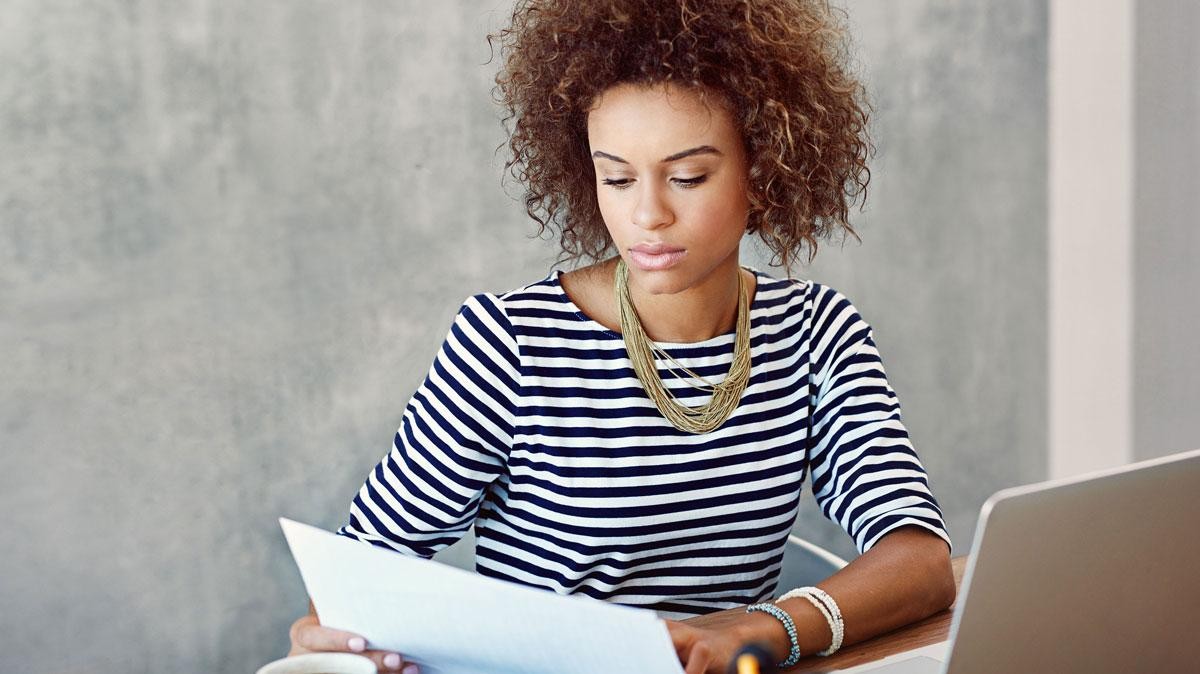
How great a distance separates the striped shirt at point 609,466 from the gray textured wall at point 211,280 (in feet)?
1.31

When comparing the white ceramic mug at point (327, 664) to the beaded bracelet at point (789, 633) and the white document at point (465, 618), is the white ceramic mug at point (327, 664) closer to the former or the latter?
the white document at point (465, 618)

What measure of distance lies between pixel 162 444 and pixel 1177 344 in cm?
214

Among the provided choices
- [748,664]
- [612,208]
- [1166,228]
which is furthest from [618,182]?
[1166,228]

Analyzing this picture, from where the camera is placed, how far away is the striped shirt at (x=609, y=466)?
52.7 inches

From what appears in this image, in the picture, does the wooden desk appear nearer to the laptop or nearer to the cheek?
the laptop

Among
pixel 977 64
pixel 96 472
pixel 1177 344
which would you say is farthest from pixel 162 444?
pixel 1177 344

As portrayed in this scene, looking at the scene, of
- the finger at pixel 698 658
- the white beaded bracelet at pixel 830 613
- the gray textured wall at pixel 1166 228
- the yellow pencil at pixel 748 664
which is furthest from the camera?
the gray textured wall at pixel 1166 228

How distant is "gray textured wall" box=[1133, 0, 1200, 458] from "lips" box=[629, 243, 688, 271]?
1.68 meters

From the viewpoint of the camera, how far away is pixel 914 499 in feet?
4.39

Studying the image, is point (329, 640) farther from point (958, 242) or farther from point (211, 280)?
point (958, 242)

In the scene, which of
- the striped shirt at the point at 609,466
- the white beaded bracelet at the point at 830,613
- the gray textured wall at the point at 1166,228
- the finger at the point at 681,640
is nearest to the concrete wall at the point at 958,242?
the gray textured wall at the point at 1166,228

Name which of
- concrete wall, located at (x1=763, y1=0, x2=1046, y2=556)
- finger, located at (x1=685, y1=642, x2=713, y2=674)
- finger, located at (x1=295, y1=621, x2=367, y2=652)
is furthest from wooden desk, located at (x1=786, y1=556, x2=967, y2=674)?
concrete wall, located at (x1=763, y1=0, x2=1046, y2=556)

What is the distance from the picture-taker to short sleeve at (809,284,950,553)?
134 centimetres

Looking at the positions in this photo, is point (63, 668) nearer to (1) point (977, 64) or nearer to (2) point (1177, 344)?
Result: (1) point (977, 64)
